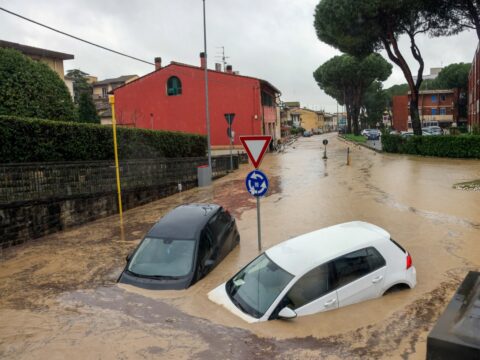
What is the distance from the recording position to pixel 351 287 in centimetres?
647

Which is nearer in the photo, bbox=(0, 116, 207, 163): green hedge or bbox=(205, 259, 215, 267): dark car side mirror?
bbox=(205, 259, 215, 267): dark car side mirror

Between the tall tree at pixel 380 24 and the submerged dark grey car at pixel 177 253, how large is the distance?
26203 mm

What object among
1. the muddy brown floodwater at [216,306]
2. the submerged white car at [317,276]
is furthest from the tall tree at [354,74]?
the submerged white car at [317,276]

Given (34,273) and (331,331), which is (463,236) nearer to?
(331,331)

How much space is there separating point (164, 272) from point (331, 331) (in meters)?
3.42

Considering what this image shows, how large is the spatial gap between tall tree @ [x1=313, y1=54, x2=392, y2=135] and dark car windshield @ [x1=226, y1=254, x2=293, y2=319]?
193 ft

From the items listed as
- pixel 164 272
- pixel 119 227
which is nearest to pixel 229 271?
pixel 164 272

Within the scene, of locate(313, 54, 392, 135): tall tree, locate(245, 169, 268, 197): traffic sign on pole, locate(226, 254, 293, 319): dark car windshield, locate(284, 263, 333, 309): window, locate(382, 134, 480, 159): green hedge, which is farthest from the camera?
locate(313, 54, 392, 135): tall tree

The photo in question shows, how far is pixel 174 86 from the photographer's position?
128 ft

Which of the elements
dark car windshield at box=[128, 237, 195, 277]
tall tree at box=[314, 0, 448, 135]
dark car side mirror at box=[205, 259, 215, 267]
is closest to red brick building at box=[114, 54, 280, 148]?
tall tree at box=[314, 0, 448, 135]

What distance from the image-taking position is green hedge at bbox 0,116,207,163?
12.1 m

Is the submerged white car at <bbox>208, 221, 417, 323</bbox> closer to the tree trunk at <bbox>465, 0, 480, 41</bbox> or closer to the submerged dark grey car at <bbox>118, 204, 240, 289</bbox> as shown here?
the submerged dark grey car at <bbox>118, 204, 240, 289</bbox>

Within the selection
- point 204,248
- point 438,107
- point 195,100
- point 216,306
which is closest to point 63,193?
point 204,248

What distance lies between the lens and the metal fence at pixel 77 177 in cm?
1173
